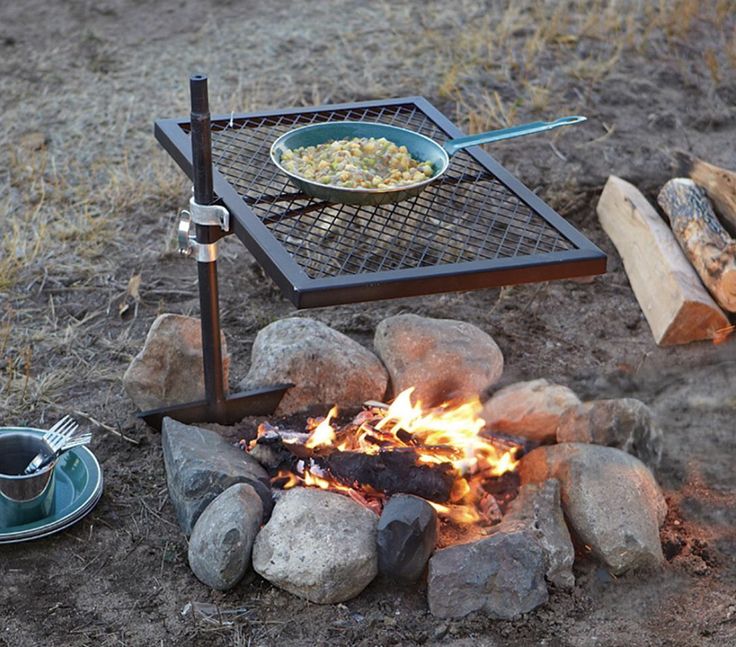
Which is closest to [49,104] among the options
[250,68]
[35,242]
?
[250,68]

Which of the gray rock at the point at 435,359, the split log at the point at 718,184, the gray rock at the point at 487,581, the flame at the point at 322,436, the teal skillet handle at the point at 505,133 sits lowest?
the gray rock at the point at 487,581

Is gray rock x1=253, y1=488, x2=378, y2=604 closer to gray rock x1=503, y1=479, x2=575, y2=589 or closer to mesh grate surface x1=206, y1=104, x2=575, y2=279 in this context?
gray rock x1=503, y1=479, x2=575, y2=589

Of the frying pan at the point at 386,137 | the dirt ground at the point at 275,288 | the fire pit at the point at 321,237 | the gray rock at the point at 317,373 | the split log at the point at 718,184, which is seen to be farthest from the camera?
the split log at the point at 718,184

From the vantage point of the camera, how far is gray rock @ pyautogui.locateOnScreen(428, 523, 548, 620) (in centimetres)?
291

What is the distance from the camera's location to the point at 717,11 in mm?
7137

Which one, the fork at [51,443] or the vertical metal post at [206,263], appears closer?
the vertical metal post at [206,263]

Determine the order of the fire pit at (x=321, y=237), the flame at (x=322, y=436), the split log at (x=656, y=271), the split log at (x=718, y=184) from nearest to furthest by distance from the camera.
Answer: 1. the fire pit at (x=321, y=237)
2. the flame at (x=322, y=436)
3. the split log at (x=656, y=271)
4. the split log at (x=718, y=184)

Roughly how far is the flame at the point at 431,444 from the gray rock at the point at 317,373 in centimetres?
9

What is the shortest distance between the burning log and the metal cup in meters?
0.84

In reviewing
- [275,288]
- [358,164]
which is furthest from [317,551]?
[275,288]

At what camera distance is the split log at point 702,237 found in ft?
13.6

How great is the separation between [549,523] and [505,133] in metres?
1.17

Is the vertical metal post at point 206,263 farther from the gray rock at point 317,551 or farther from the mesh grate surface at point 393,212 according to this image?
the gray rock at point 317,551

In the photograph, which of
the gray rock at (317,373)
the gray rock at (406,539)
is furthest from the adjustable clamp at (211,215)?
the gray rock at (406,539)
